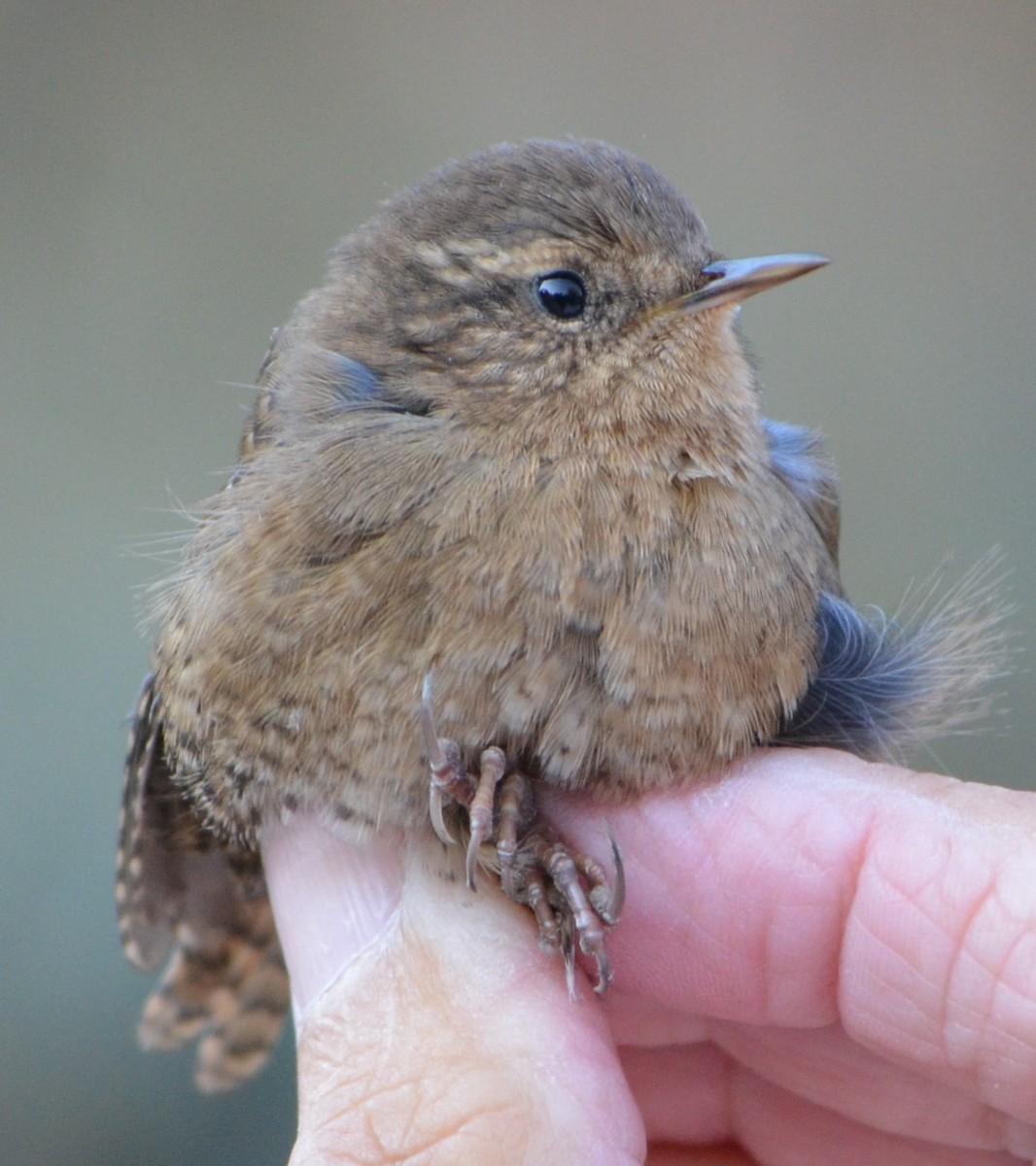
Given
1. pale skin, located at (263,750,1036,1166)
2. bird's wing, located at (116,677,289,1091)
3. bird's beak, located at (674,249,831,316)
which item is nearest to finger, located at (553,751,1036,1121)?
pale skin, located at (263,750,1036,1166)

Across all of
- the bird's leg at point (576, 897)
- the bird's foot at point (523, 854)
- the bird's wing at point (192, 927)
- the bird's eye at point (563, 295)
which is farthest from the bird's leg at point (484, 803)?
the bird's wing at point (192, 927)

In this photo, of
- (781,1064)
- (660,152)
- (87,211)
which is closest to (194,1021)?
(781,1064)

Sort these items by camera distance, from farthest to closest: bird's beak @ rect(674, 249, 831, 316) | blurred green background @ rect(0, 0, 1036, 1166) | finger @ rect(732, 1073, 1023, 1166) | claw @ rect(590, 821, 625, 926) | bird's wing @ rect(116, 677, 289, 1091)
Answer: blurred green background @ rect(0, 0, 1036, 1166), bird's wing @ rect(116, 677, 289, 1091), finger @ rect(732, 1073, 1023, 1166), bird's beak @ rect(674, 249, 831, 316), claw @ rect(590, 821, 625, 926)

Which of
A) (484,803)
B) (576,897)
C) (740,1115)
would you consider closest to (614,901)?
(576,897)

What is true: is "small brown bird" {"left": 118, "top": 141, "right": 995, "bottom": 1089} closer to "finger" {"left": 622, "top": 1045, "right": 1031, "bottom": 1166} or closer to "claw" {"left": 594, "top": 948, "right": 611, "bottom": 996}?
"claw" {"left": 594, "top": 948, "right": 611, "bottom": 996}

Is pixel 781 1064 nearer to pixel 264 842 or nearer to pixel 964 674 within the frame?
pixel 964 674

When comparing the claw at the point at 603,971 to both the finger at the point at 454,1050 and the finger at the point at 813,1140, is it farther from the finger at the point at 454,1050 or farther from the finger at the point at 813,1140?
the finger at the point at 813,1140

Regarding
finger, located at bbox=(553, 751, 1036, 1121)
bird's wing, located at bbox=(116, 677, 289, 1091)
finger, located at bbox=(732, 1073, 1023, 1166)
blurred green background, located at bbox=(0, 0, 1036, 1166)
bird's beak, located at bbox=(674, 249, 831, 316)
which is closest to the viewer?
finger, located at bbox=(553, 751, 1036, 1121)
